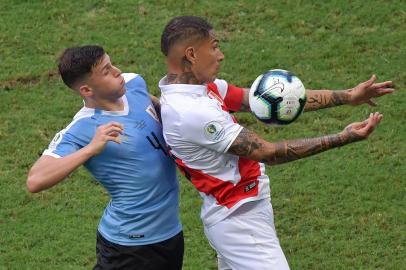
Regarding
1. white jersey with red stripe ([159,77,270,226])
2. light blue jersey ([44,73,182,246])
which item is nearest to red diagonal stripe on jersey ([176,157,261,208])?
white jersey with red stripe ([159,77,270,226])

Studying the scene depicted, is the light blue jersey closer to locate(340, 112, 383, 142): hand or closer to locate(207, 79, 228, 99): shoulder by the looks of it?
locate(207, 79, 228, 99): shoulder

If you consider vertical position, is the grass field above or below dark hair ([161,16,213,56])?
below

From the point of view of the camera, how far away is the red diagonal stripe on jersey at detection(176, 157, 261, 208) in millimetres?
6566

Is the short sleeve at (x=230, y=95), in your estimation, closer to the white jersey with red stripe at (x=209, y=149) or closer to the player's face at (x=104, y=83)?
the white jersey with red stripe at (x=209, y=149)

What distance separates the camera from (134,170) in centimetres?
659

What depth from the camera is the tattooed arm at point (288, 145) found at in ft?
20.6

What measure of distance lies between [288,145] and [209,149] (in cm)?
49

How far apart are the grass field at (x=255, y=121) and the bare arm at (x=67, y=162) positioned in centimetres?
260

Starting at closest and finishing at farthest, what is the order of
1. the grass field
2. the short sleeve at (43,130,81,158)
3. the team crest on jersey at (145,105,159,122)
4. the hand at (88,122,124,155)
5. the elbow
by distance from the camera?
the hand at (88,122,124,155) < the elbow < the short sleeve at (43,130,81,158) < the team crest on jersey at (145,105,159,122) < the grass field

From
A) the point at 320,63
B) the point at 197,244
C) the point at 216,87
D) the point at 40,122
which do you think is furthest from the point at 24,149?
the point at 216,87

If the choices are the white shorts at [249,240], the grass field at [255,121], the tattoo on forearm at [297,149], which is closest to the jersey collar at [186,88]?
the tattoo on forearm at [297,149]

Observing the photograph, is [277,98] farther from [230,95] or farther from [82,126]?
[82,126]

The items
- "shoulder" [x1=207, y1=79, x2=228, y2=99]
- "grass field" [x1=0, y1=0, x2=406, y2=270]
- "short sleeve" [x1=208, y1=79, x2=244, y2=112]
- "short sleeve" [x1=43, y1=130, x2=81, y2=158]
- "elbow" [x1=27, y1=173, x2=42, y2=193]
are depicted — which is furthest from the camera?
"grass field" [x1=0, y1=0, x2=406, y2=270]

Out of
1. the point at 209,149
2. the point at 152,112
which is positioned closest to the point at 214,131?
the point at 209,149
